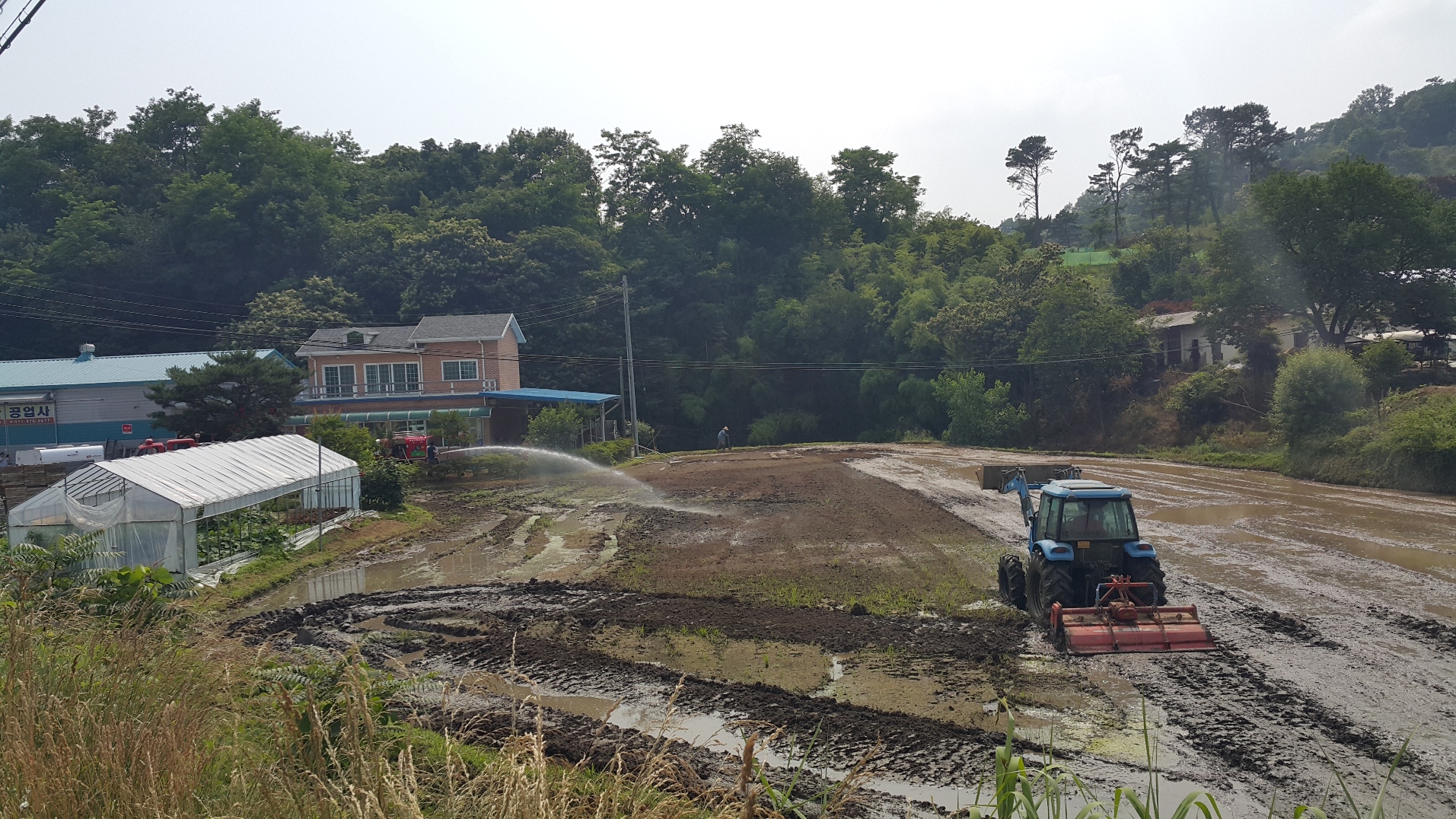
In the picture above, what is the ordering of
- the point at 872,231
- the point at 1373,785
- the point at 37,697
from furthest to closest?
the point at 872,231, the point at 1373,785, the point at 37,697

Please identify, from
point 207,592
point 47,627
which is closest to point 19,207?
point 207,592

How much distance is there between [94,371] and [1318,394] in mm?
58689

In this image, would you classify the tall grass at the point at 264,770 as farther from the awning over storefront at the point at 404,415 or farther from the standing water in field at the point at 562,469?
the awning over storefront at the point at 404,415

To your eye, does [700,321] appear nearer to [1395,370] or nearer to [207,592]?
[1395,370]

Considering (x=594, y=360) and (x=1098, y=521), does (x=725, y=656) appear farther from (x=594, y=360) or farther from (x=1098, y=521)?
(x=594, y=360)

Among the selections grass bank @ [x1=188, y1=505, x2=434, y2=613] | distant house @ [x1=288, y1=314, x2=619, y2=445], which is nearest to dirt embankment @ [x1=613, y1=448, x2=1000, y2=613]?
grass bank @ [x1=188, y1=505, x2=434, y2=613]

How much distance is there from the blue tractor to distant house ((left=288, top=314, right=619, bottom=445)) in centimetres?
4009

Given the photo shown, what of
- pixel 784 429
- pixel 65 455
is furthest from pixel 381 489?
pixel 784 429

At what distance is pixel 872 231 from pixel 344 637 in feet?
247

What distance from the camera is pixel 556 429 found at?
45.9 m

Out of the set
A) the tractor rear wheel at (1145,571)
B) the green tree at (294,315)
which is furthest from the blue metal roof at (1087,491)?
the green tree at (294,315)

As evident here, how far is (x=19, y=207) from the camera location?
74.6 meters

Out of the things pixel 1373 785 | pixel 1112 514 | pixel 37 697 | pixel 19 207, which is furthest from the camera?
pixel 19 207

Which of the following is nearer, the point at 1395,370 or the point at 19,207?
the point at 1395,370
